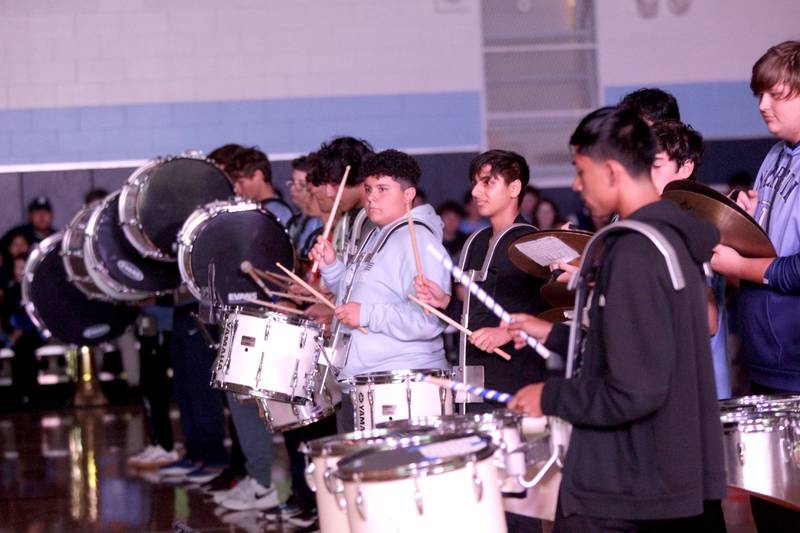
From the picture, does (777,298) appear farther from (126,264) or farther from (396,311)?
(126,264)

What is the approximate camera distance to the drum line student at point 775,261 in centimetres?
316

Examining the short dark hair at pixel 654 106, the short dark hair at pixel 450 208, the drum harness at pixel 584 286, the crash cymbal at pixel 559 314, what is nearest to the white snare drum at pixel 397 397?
the crash cymbal at pixel 559 314

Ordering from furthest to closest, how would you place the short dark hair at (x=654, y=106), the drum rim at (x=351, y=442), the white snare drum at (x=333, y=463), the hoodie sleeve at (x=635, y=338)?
the short dark hair at (x=654, y=106) → the drum rim at (x=351, y=442) → the white snare drum at (x=333, y=463) → the hoodie sleeve at (x=635, y=338)

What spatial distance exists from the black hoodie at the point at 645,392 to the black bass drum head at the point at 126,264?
3934mm

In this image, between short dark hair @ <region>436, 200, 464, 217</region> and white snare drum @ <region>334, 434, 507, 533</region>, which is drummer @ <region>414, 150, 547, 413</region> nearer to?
white snare drum @ <region>334, 434, 507, 533</region>

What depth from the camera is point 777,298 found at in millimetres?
3297

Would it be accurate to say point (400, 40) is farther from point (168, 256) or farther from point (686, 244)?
point (686, 244)

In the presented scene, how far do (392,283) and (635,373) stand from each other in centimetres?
187

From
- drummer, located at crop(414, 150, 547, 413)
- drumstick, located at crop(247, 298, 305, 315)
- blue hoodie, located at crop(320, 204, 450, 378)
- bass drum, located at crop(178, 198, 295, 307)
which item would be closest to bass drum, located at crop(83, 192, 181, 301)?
bass drum, located at crop(178, 198, 295, 307)

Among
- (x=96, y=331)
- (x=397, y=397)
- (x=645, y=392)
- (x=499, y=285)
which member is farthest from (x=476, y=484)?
(x=96, y=331)

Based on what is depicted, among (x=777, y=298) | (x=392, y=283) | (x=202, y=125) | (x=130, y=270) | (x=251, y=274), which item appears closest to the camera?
(x=777, y=298)

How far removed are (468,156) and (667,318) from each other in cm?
789

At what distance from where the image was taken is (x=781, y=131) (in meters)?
3.27

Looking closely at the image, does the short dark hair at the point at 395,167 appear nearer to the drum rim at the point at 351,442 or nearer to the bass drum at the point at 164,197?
the drum rim at the point at 351,442
